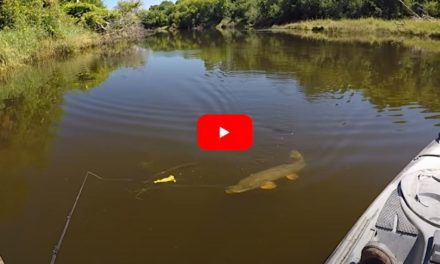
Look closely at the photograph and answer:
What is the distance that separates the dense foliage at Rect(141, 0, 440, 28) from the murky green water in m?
12.6

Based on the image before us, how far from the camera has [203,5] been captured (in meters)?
67.9

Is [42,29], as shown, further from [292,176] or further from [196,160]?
[292,176]

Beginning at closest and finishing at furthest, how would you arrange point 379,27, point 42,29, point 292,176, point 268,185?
point 268,185 → point 292,176 → point 42,29 → point 379,27

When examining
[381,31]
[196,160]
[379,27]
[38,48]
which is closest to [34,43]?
[38,48]

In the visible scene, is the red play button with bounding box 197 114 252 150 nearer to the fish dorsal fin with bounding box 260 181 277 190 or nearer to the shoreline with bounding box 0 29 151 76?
the fish dorsal fin with bounding box 260 181 277 190

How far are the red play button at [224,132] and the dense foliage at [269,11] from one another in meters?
14.4

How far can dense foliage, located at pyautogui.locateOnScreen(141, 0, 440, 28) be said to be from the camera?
121 ft

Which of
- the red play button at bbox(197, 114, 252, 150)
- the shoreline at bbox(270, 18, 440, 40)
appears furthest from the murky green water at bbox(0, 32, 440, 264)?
the shoreline at bbox(270, 18, 440, 40)

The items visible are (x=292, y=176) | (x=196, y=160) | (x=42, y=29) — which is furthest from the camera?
(x=42, y=29)

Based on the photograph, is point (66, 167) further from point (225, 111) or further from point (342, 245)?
point (342, 245)

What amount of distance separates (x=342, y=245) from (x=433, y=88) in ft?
31.9

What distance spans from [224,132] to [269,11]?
49.1 meters

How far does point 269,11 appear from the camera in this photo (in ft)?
177

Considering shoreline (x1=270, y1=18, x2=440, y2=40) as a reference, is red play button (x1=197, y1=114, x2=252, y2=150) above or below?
below
